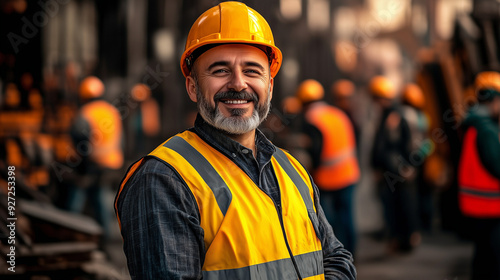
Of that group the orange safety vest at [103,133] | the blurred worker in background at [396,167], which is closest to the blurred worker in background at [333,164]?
the blurred worker in background at [396,167]

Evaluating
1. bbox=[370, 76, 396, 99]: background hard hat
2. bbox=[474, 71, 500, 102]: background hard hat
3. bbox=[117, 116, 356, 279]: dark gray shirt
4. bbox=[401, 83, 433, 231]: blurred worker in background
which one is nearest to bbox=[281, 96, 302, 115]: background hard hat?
bbox=[401, 83, 433, 231]: blurred worker in background

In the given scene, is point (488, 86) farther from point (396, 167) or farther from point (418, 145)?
point (418, 145)

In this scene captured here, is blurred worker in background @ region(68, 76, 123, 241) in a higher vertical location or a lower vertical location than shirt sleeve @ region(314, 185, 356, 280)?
higher

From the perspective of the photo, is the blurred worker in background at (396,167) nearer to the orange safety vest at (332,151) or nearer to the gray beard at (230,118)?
the orange safety vest at (332,151)

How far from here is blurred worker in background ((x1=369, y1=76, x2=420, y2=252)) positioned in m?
6.33

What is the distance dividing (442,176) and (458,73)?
1712mm

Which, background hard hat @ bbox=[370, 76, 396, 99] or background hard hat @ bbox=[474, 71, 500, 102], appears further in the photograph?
background hard hat @ bbox=[370, 76, 396, 99]

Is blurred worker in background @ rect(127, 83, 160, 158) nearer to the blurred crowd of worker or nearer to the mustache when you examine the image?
the blurred crowd of worker

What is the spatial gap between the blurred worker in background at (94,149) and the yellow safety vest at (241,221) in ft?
16.2

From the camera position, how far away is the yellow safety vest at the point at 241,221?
4.87 feet

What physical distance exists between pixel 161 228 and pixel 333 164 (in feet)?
14.6

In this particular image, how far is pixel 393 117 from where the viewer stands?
21.0 feet

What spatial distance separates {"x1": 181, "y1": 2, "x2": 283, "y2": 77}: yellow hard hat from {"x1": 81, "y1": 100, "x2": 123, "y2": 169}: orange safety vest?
482 cm

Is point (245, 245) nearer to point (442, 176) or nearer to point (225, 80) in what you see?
point (225, 80)
